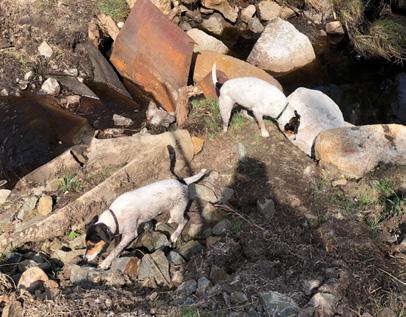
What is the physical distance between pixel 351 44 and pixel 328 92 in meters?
A: 2.14

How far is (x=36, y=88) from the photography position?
32.9ft

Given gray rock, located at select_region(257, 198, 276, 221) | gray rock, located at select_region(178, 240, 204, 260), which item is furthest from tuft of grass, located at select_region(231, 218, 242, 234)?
gray rock, located at select_region(178, 240, 204, 260)

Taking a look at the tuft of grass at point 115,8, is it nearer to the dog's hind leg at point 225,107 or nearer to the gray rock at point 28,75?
the gray rock at point 28,75

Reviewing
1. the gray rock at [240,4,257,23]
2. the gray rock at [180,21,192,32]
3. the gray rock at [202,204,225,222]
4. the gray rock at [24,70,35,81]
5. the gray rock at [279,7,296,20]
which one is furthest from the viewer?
the gray rock at [279,7,296,20]

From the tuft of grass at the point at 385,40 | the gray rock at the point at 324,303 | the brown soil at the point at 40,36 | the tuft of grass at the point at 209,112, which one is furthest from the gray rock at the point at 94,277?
the tuft of grass at the point at 385,40

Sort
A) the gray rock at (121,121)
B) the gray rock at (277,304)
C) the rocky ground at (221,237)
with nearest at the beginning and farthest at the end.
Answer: the gray rock at (277,304), the rocky ground at (221,237), the gray rock at (121,121)

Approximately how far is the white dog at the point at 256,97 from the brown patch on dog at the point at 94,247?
3.21 meters

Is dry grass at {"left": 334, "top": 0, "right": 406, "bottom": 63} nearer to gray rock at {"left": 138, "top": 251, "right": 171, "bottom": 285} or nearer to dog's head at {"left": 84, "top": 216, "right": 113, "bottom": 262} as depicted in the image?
gray rock at {"left": 138, "top": 251, "right": 171, "bottom": 285}

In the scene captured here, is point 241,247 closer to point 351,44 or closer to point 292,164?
point 292,164

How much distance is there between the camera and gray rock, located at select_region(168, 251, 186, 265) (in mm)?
5441

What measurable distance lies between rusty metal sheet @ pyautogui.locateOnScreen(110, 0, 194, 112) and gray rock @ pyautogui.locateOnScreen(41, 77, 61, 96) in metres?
1.57

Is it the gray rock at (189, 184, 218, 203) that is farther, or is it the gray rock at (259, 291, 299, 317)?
Answer: the gray rock at (189, 184, 218, 203)

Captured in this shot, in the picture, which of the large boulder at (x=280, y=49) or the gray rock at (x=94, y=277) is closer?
the gray rock at (x=94, y=277)

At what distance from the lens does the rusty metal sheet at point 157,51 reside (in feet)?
31.7
